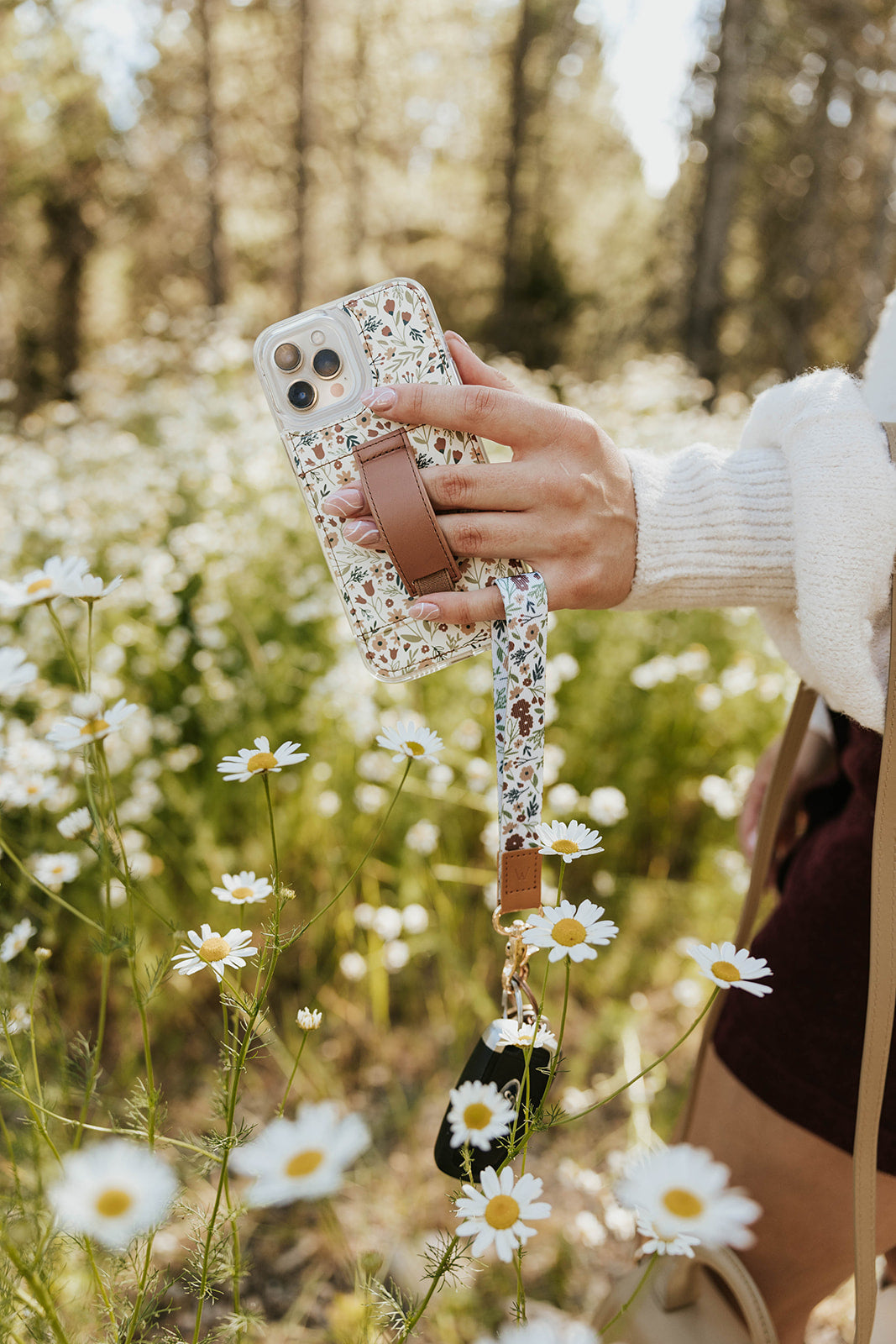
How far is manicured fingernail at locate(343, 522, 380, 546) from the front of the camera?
83cm

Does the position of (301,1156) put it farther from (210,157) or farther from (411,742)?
(210,157)

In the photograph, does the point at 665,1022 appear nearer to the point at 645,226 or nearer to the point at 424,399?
Result: the point at 424,399

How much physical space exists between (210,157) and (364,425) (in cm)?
1141

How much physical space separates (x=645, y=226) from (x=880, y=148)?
3.78m

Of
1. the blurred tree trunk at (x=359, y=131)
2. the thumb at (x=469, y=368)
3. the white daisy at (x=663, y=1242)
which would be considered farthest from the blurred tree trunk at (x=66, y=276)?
the white daisy at (x=663, y=1242)

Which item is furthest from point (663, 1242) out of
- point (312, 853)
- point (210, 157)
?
point (210, 157)

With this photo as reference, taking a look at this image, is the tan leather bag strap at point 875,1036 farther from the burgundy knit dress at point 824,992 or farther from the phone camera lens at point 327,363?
the phone camera lens at point 327,363

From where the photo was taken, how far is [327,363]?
2.88ft

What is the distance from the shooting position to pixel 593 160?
14812 millimetres

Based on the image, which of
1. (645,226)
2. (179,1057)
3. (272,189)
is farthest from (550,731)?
(645,226)

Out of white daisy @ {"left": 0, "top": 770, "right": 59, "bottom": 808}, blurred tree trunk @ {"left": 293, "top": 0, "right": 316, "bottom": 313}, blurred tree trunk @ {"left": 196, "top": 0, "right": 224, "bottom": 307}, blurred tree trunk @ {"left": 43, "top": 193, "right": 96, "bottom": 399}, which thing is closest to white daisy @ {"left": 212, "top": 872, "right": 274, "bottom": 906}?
white daisy @ {"left": 0, "top": 770, "right": 59, "bottom": 808}

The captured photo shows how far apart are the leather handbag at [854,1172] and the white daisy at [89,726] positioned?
0.64m

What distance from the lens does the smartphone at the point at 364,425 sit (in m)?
0.87

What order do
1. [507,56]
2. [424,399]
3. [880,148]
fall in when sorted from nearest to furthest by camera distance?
[424,399] → [880,148] → [507,56]
